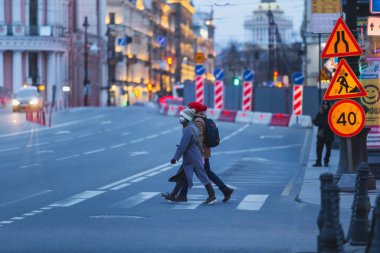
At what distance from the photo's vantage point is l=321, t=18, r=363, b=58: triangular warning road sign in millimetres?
18719

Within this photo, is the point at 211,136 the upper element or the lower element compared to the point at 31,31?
lower

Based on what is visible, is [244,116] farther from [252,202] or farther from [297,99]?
[252,202]

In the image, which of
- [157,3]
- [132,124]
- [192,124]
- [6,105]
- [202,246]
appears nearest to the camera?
[202,246]

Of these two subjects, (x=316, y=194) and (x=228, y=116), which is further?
(x=228, y=116)

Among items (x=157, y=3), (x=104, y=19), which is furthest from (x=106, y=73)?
(x=157, y=3)

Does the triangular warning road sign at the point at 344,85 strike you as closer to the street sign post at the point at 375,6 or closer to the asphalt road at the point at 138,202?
the street sign post at the point at 375,6

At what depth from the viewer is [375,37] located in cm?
2264

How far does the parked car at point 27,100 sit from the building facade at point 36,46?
16.1 m

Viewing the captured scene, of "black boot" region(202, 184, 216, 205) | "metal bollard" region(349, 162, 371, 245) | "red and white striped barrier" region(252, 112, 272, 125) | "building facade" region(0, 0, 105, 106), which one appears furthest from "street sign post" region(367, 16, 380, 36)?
"building facade" region(0, 0, 105, 106)

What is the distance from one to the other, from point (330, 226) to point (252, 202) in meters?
8.05

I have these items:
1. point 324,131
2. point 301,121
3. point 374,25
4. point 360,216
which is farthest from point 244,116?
point 360,216

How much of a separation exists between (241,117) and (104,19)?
2236 inches

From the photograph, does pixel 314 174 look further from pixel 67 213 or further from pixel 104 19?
pixel 104 19

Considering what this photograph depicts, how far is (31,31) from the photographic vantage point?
91938 millimetres
